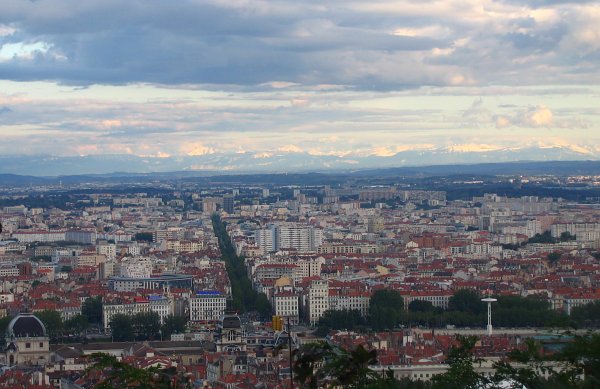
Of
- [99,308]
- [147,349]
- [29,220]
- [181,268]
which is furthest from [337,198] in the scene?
[147,349]

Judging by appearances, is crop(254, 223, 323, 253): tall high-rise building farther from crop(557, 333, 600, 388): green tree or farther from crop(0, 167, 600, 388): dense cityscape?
crop(557, 333, 600, 388): green tree

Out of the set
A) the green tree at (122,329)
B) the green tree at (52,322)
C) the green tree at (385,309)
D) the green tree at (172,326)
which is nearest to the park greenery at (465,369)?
the green tree at (122,329)

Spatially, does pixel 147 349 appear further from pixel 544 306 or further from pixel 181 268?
pixel 181 268

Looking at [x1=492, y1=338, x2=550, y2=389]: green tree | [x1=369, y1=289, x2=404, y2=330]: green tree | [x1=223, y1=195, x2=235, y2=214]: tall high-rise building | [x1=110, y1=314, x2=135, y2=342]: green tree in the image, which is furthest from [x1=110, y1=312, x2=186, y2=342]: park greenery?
[x1=223, y1=195, x2=235, y2=214]: tall high-rise building

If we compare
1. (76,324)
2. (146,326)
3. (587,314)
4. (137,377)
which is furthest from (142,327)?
(137,377)

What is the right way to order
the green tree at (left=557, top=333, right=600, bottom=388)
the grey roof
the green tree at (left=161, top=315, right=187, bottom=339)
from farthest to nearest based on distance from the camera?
the green tree at (left=161, top=315, right=187, bottom=339), the grey roof, the green tree at (left=557, top=333, right=600, bottom=388)
